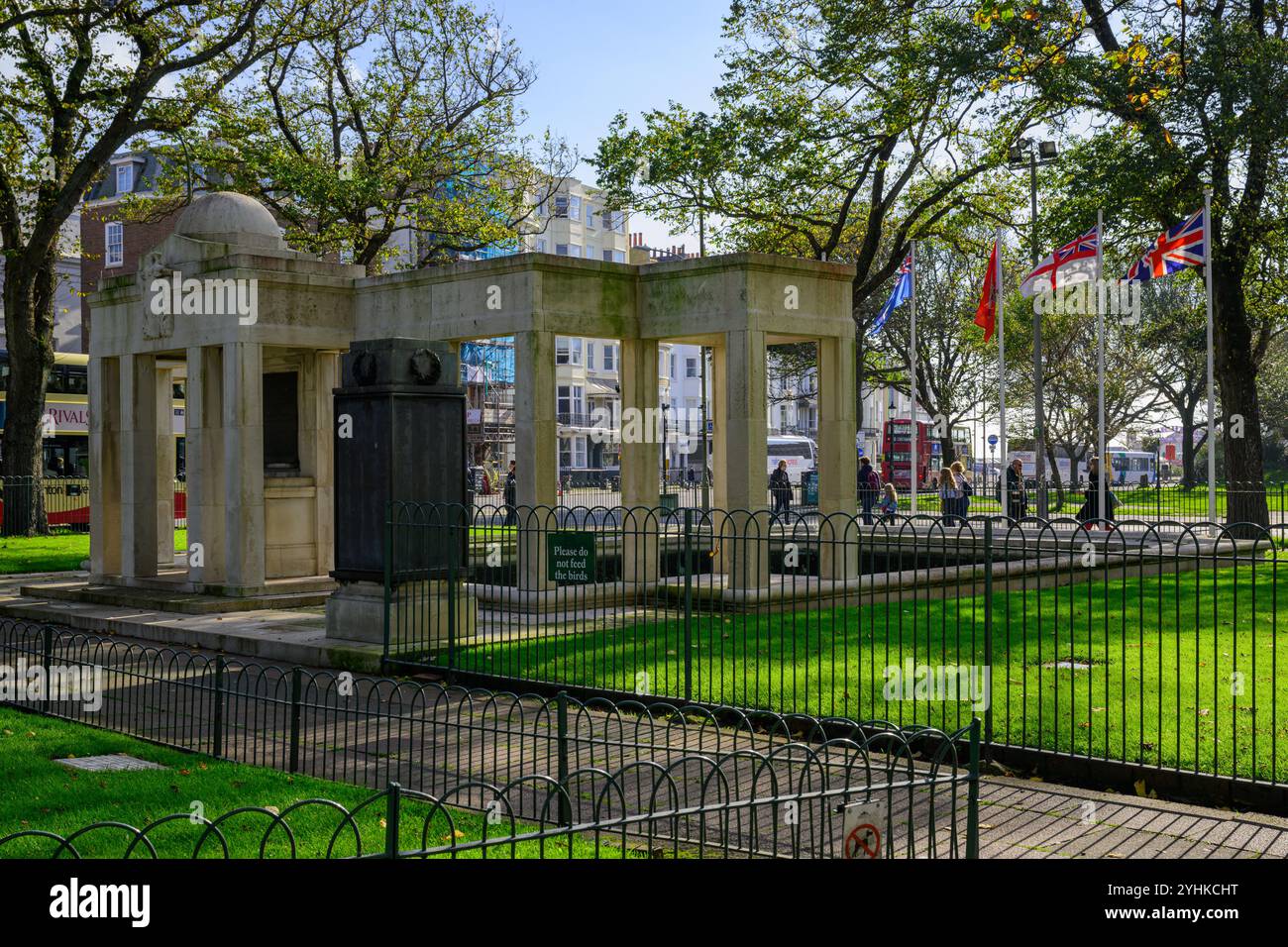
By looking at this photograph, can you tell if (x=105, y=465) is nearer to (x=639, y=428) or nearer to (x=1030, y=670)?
(x=639, y=428)

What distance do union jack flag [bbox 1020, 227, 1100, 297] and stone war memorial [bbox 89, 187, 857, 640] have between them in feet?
28.5

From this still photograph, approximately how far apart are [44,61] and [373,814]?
25.8 m

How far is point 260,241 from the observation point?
20312 mm

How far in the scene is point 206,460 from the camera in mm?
20562

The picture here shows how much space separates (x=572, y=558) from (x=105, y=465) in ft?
39.9

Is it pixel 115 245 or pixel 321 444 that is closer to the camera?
pixel 321 444

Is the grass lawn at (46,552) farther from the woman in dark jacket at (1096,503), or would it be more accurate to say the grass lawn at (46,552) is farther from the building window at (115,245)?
the building window at (115,245)

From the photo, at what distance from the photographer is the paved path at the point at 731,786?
7.19 m

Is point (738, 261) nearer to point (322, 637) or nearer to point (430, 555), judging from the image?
point (430, 555)

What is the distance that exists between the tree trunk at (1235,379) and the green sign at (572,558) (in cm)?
2109
